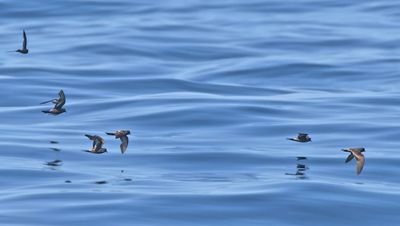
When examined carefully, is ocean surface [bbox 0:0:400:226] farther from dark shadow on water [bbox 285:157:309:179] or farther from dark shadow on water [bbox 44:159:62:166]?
dark shadow on water [bbox 44:159:62:166]

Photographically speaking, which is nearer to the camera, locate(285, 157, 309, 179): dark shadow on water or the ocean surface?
the ocean surface

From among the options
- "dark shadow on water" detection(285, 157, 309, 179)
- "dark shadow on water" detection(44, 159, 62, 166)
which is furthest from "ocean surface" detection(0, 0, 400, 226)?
"dark shadow on water" detection(44, 159, 62, 166)

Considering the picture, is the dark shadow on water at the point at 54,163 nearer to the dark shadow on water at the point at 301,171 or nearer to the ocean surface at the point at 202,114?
the ocean surface at the point at 202,114

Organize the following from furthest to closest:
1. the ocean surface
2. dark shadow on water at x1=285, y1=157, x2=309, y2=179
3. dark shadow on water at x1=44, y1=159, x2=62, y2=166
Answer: dark shadow on water at x1=44, y1=159, x2=62, y2=166 < dark shadow on water at x1=285, y1=157, x2=309, y2=179 < the ocean surface

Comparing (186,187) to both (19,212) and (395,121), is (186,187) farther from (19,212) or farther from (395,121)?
(395,121)

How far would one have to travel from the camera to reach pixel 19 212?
90.8 ft

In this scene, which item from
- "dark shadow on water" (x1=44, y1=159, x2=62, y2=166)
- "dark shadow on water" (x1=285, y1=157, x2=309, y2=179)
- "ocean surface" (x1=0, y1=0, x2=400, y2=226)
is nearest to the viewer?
"ocean surface" (x1=0, y1=0, x2=400, y2=226)

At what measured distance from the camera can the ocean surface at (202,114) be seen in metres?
29.0

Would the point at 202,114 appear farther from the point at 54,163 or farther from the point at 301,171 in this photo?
the point at 301,171

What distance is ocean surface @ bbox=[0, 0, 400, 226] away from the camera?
29.0 m

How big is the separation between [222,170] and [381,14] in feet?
154

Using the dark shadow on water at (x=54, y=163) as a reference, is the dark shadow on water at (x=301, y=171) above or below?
above

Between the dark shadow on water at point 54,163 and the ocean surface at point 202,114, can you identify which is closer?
the ocean surface at point 202,114

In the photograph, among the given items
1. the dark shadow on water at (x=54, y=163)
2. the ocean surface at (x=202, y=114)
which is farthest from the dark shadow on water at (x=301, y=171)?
the dark shadow on water at (x=54, y=163)
